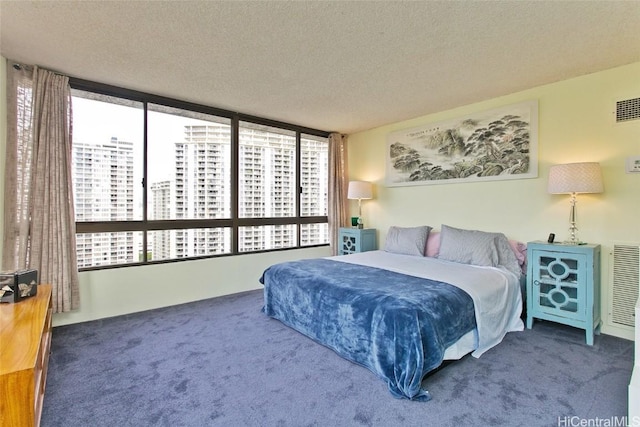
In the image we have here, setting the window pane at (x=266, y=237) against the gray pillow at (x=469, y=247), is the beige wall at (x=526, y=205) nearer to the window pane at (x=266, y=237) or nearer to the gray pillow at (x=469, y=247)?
the window pane at (x=266, y=237)

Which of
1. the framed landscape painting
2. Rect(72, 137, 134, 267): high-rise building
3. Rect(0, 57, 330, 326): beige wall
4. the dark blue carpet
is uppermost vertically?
the framed landscape painting

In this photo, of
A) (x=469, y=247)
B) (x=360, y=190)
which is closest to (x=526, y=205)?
(x=469, y=247)

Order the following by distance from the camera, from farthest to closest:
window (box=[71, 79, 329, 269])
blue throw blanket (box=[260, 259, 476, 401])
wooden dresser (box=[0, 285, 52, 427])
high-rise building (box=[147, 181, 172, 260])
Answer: high-rise building (box=[147, 181, 172, 260]), window (box=[71, 79, 329, 269]), blue throw blanket (box=[260, 259, 476, 401]), wooden dresser (box=[0, 285, 52, 427])

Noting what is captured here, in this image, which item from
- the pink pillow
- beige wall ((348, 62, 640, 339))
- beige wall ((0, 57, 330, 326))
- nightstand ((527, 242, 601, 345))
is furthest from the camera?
the pink pillow

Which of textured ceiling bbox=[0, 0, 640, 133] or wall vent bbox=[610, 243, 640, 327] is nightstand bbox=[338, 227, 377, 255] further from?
wall vent bbox=[610, 243, 640, 327]

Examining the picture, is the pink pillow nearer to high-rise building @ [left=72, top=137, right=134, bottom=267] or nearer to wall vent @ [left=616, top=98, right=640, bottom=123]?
wall vent @ [left=616, top=98, right=640, bottom=123]

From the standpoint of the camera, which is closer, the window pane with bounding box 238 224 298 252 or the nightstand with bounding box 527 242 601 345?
the nightstand with bounding box 527 242 601 345

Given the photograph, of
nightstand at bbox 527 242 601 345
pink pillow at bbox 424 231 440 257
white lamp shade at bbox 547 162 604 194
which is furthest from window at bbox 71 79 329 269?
white lamp shade at bbox 547 162 604 194

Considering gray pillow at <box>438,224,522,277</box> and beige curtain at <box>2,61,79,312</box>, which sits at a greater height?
beige curtain at <box>2,61,79,312</box>

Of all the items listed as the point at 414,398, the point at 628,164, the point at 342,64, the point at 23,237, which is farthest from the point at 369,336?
the point at 23,237

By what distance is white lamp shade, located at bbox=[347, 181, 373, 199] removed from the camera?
4629mm

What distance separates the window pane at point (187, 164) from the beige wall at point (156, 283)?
64 centimetres

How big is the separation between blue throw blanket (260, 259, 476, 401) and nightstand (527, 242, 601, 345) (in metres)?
1.00

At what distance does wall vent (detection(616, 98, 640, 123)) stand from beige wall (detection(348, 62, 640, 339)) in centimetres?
4
